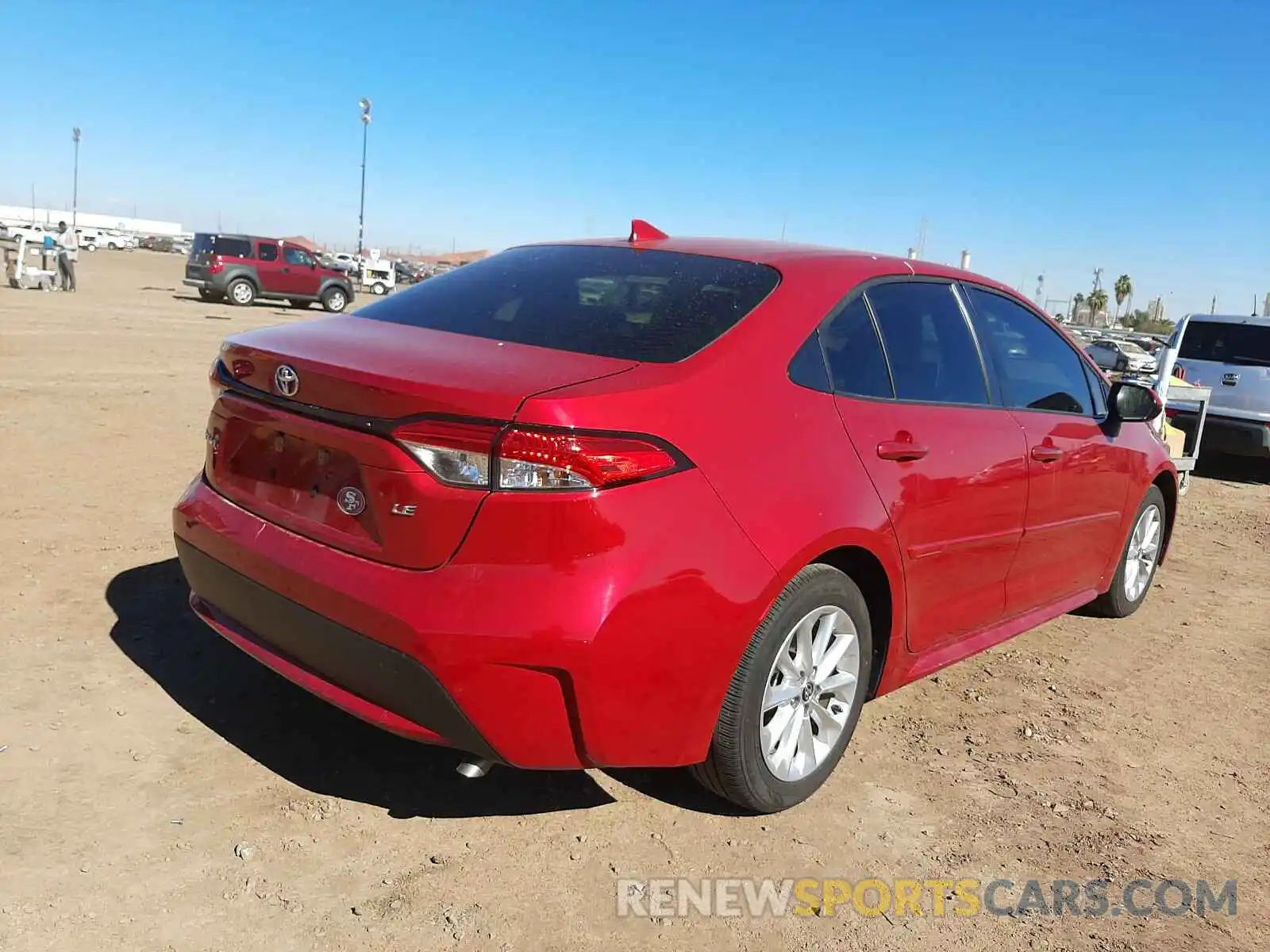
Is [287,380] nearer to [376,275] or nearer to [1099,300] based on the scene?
[376,275]

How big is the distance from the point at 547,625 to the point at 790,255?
162cm

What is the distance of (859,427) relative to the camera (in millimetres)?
3090

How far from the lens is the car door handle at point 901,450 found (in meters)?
3.15

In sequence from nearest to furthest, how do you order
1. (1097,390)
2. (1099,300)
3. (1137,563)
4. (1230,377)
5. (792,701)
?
(792,701) < (1097,390) < (1137,563) < (1230,377) < (1099,300)

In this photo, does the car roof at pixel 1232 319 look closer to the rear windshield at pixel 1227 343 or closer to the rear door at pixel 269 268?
the rear windshield at pixel 1227 343

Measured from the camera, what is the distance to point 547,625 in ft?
7.75

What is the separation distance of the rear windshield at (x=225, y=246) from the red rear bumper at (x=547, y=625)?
2662cm

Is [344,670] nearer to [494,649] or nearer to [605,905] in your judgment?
[494,649]

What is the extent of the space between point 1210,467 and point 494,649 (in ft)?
39.6

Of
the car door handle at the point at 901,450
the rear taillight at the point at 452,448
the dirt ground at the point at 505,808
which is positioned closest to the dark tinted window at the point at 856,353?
the car door handle at the point at 901,450

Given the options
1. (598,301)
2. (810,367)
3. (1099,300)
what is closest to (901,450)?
(810,367)

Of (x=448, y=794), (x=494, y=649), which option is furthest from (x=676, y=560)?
(x=448, y=794)

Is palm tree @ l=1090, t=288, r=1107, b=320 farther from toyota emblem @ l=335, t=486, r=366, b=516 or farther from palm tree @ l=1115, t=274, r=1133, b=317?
toyota emblem @ l=335, t=486, r=366, b=516

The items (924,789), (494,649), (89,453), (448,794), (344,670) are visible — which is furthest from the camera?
(89,453)
